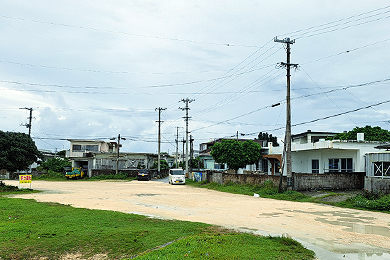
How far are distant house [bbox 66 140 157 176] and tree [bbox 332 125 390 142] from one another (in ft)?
121

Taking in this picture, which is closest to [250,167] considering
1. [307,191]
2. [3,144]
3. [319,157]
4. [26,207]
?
[319,157]

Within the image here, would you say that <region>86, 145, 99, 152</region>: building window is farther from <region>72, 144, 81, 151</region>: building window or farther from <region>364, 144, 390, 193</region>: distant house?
<region>364, 144, 390, 193</region>: distant house

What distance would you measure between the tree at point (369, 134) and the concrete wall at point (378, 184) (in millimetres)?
27905

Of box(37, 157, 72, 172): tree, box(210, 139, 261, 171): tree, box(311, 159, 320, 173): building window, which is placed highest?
box(210, 139, 261, 171): tree

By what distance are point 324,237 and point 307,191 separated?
16.4 metres

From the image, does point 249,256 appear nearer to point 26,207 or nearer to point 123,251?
point 123,251

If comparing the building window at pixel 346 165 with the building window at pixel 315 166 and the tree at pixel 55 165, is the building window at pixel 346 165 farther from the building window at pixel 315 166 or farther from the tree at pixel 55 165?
the tree at pixel 55 165

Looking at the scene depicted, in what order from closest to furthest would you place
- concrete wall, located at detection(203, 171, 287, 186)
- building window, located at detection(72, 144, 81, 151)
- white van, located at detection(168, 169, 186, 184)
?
concrete wall, located at detection(203, 171, 287, 186), white van, located at detection(168, 169, 186, 184), building window, located at detection(72, 144, 81, 151)

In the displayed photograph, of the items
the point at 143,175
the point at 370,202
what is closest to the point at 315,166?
the point at 370,202

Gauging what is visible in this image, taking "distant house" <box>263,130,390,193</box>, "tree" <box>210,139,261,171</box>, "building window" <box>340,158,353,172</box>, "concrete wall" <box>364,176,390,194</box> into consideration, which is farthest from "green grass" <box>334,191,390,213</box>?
"tree" <box>210,139,261,171</box>

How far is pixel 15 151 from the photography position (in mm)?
28719

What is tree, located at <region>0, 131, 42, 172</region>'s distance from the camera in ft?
92.7

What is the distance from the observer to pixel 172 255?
779 centimetres

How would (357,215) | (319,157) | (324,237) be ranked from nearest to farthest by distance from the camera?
(324,237)
(357,215)
(319,157)
